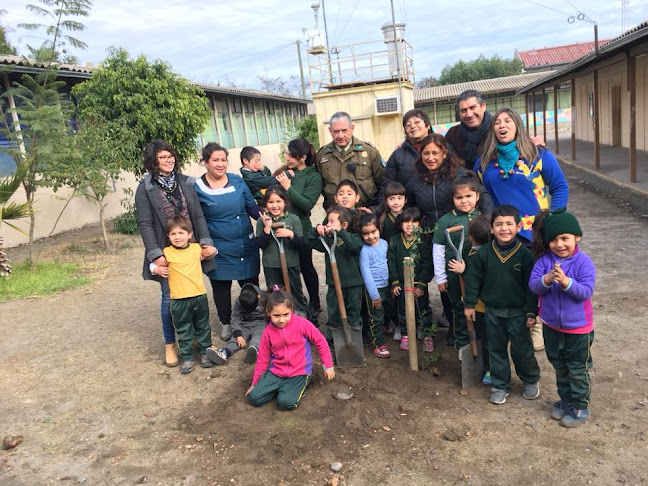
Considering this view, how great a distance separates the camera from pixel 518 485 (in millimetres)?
2553

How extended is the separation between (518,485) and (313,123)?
19832mm

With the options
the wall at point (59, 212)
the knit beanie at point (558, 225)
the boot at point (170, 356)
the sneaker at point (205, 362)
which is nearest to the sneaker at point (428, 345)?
the knit beanie at point (558, 225)

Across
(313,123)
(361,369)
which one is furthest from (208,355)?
(313,123)

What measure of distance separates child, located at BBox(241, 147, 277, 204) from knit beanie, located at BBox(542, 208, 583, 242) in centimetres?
246

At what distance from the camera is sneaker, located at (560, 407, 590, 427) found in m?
2.99

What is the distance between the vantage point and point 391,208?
158 inches

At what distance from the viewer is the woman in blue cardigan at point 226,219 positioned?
14.3 feet

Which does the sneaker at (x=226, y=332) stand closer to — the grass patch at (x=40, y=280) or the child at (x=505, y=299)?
the child at (x=505, y=299)

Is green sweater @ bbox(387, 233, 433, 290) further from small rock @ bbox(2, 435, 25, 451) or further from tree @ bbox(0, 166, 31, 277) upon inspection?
tree @ bbox(0, 166, 31, 277)

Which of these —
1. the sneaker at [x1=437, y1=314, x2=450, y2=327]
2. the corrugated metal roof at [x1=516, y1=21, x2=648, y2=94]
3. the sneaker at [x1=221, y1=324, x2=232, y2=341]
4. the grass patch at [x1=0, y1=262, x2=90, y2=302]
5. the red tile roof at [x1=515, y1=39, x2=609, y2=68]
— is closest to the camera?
the sneaker at [x1=437, y1=314, x2=450, y2=327]

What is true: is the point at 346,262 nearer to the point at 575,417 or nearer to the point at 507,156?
the point at 507,156

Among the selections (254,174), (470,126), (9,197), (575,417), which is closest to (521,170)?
(470,126)

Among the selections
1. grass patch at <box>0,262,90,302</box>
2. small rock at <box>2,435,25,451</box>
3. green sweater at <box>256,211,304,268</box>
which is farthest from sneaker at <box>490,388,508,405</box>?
grass patch at <box>0,262,90,302</box>

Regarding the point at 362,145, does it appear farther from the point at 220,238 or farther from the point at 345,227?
the point at 220,238
